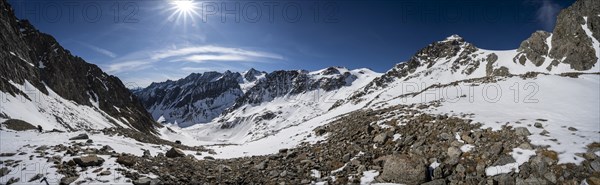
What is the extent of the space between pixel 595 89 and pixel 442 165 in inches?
799

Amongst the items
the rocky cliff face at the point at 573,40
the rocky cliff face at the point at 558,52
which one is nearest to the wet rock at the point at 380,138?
the rocky cliff face at the point at 558,52

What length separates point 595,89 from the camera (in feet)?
77.0

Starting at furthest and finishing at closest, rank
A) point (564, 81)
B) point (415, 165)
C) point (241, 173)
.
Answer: point (564, 81) < point (241, 173) < point (415, 165)

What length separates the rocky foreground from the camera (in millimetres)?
11383

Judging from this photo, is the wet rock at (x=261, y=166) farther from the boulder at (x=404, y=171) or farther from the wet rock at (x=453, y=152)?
the wet rock at (x=453, y=152)

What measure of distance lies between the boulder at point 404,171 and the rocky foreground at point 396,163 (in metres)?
0.04

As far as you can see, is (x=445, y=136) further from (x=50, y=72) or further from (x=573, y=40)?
(x=50, y=72)

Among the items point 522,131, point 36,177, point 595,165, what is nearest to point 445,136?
point 522,131

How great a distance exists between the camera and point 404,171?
1191 cm

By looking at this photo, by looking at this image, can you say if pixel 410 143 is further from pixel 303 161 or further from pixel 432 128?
pixel 303 161

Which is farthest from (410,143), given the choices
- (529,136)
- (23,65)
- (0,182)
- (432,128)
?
(23,65)

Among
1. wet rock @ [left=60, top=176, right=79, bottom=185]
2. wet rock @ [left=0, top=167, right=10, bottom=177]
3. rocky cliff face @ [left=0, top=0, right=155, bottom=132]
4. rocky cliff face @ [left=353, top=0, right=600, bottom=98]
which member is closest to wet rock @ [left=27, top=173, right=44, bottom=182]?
wet rock @ [left=60, top=176, right=79, bottom=185]

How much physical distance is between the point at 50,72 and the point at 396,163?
13732cm

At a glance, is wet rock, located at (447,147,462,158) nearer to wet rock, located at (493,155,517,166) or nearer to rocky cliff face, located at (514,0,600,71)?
wet rock, located at (493,155,517,166)
